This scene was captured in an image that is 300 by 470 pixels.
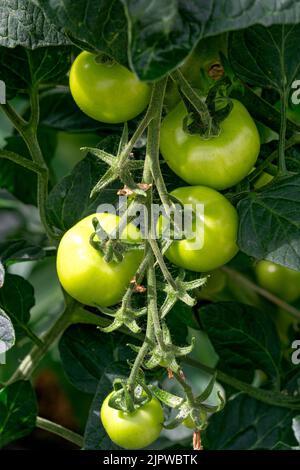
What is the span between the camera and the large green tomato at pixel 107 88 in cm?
72

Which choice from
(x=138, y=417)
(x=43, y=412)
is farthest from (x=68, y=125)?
(x=43, y=412)

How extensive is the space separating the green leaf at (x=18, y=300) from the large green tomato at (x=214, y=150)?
329 mm

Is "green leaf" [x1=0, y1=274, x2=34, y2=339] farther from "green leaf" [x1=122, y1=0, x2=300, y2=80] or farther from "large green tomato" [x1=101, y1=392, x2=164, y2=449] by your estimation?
"green leaf" [x1=122, y1=0, x2=300, y2=80]

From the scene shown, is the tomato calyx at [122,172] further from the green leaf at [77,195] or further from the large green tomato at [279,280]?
the large green tomato at [279,280]

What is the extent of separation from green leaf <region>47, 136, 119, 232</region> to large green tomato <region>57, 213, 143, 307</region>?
15 cm

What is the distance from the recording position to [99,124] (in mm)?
1042

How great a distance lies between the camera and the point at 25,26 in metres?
0.74

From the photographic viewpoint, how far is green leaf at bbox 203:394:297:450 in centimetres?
99

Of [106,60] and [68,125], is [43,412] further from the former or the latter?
[106,60]

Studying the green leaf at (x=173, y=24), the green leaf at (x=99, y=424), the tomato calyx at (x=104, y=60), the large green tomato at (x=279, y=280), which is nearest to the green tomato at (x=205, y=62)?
the tomato calyx at (x=104, y=60)

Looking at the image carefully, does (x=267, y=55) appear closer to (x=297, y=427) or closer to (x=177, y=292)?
(x=177, y=292)

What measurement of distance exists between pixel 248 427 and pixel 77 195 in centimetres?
39

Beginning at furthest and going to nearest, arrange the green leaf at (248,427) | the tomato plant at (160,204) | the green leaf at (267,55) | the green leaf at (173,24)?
the green leaf at (248,427), the green leaf at (267,55), the tomato plant at (160,204), the green leaf at (173,24)

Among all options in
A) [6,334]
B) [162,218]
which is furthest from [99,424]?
[162,218]
